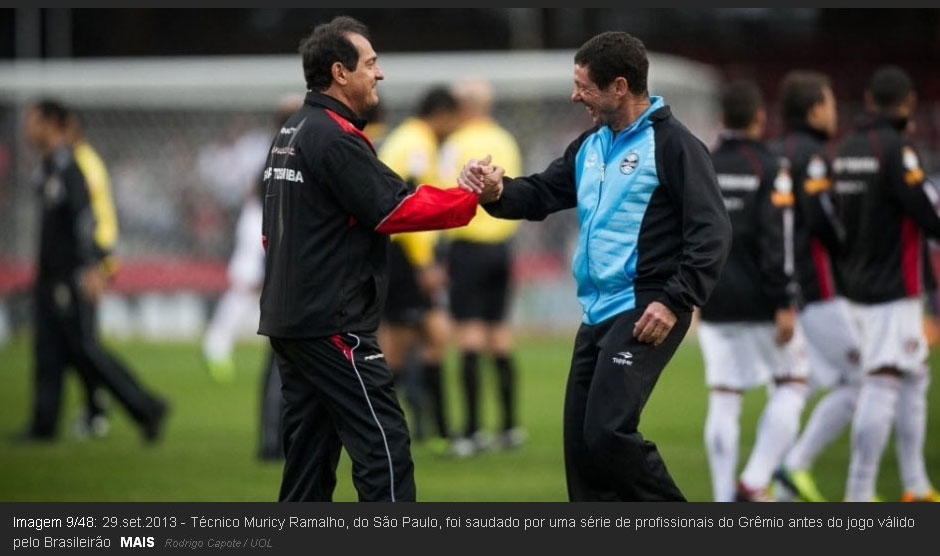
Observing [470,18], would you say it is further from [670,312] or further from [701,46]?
[670,312]

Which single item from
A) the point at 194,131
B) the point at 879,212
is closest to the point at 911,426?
the point at 879,212

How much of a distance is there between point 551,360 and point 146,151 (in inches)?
374

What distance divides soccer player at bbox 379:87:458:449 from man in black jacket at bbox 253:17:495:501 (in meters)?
5.12

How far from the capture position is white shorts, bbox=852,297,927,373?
29.8 ft

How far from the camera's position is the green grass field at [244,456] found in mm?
9883

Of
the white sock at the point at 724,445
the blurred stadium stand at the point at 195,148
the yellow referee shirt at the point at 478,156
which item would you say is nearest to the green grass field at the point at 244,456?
the white sock at the point at 724,445

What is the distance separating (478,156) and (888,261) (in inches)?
158

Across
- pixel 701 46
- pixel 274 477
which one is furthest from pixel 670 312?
pixel 701 46

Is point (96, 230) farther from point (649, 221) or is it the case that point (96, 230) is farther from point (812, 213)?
point (649, 221)

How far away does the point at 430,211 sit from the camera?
6.62m

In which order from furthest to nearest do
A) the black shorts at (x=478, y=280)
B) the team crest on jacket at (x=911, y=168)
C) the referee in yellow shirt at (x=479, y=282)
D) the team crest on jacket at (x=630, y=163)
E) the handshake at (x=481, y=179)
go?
the black shorts at (x=478, y=280) → the referee in yellow shirt at (x=479, y=282) → the team crest on jacket at (x=911, y=168) → the handshake at (x=481, y=179) → the team crest on jacket at (x=630, y=163)

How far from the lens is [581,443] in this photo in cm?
674

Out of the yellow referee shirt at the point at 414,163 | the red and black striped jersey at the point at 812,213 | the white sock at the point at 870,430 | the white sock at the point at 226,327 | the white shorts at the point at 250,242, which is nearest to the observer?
the white sock at the point at 870,430

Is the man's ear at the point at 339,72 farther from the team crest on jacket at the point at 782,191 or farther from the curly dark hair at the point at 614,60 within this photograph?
the team crest on jacket at the point at 782,191
